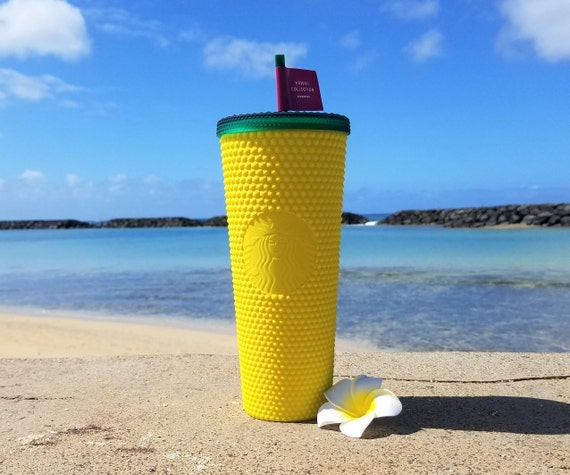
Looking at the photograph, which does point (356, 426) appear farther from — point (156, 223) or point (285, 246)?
point (156, 223)

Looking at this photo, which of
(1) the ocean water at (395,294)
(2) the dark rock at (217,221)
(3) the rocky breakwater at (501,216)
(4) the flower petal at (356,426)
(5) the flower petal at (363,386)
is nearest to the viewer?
(4) the flower petal at (356,426)

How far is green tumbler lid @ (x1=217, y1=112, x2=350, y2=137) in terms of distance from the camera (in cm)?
245

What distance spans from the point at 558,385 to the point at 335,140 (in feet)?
6.06

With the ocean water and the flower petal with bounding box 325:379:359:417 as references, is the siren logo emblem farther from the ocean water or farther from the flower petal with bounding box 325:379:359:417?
the ocean water

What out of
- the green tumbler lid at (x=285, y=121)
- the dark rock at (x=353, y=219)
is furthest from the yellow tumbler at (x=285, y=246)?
the dark rock at (x=353, y=219)

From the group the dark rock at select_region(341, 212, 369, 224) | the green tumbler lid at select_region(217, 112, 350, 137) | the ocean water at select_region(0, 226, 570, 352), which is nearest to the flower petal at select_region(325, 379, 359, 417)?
the green tumbler lid at select_region(217, 112, 350, 137)

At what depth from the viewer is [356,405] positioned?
2.57 metres

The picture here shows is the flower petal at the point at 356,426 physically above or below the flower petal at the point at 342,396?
below

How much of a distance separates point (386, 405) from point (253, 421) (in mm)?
609

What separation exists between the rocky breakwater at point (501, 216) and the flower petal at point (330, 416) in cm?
2875

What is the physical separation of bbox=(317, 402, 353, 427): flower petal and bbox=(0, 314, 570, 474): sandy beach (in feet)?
0.16

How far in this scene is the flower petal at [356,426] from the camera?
7.75 feet

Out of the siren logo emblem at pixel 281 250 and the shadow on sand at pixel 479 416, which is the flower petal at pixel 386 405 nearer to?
the shadow on sand at pixel 479 416

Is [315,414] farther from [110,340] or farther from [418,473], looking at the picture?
[110,340]
